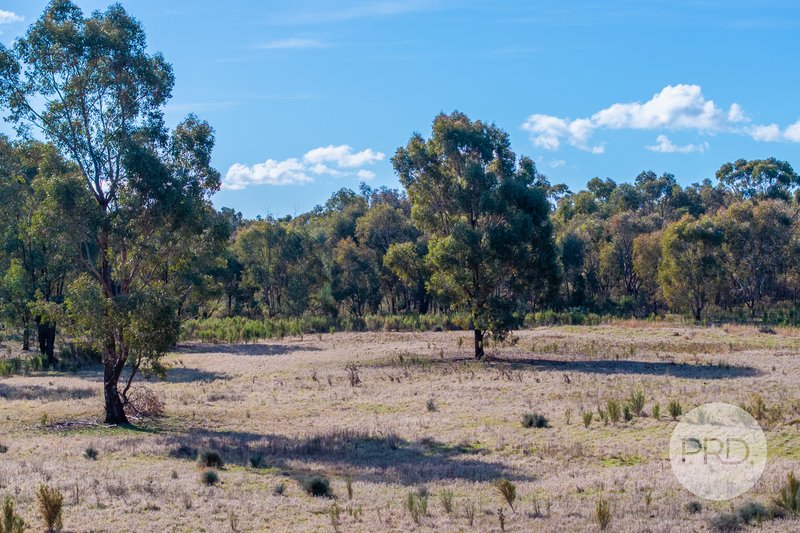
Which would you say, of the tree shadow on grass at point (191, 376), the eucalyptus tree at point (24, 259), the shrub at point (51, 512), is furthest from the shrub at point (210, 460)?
the tree shadow on grass at point (191, 376)

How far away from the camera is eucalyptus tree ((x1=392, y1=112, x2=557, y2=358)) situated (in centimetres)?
3584

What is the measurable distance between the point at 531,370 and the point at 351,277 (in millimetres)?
41284

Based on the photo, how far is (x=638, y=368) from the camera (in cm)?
3195

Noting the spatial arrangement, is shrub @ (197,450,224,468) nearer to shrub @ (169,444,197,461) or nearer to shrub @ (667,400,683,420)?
shrub @ (169,444,197,461)

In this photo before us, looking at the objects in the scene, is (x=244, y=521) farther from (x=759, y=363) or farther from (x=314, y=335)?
(x=314, y=335)

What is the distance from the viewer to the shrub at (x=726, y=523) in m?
10.1

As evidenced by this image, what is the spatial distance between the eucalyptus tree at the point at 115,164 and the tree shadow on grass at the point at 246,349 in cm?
2130

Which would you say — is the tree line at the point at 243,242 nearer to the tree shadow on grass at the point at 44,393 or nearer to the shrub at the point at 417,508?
the tree shadow on grass at the point at 44,393

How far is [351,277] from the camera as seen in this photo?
72.5 meters

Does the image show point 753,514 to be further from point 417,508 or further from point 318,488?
point 318,488

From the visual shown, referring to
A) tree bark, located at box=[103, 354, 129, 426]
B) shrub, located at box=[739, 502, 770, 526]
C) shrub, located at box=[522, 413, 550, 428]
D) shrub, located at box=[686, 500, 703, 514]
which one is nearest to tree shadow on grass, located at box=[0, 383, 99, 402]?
tree bark, located at box=[103, 354, 129, 426]

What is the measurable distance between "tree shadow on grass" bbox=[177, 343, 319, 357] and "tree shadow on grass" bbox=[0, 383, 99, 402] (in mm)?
14027

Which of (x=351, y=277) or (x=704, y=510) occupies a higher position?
(x=351, y=277)

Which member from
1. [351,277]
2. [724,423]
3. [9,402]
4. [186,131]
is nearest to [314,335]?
[351,277]
